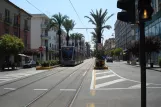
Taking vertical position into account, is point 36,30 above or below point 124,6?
above

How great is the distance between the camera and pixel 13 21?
56.1m

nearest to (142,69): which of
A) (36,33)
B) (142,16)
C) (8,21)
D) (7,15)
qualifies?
(142,16)

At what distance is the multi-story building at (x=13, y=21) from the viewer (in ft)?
167

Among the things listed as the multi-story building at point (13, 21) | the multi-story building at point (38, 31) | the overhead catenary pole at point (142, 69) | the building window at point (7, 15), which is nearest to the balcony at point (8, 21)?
the multi-story building at point (13, 21)

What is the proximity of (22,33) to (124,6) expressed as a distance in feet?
183

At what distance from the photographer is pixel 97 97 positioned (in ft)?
45.5

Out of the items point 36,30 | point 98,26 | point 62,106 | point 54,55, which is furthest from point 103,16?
point 54,55

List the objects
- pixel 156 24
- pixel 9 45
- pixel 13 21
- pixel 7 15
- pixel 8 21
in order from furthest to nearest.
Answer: pixel 13 21 → pixel 156 24 → pixel 7 15 → pixel 8 21 → pixel 9 45

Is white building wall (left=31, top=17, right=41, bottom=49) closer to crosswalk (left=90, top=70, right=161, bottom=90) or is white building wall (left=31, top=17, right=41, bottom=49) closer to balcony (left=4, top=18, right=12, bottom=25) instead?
balcony (left=4, top=18, right=12, bottom=25)

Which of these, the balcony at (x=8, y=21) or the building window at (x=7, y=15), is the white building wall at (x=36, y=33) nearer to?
the balcony at (x=8, y=21)

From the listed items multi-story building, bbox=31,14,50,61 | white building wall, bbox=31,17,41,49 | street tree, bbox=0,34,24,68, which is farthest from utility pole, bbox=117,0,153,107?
white building wall, bbox=31,17,41,49

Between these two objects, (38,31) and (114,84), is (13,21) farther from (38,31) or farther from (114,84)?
(114,84)

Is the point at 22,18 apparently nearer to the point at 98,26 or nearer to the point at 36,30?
the point at 98,26

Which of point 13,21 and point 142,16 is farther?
point 13,21
